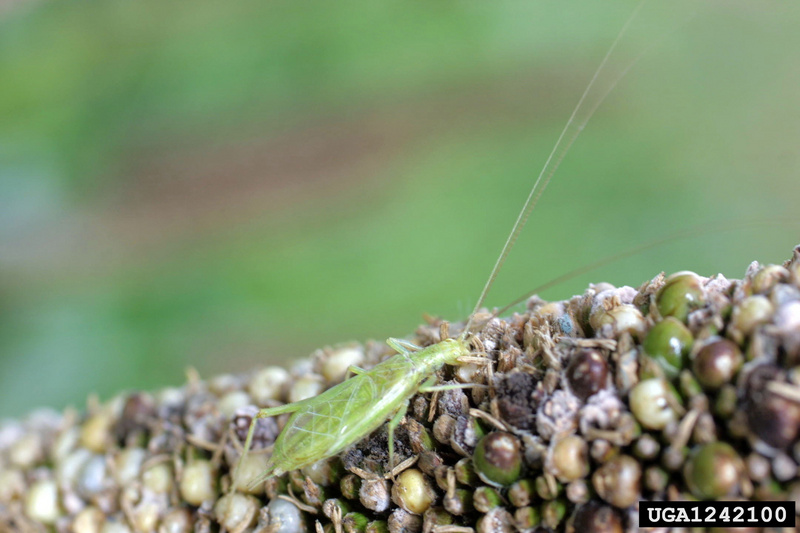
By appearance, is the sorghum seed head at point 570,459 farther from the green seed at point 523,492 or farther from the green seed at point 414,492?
the green seed at point 414,492

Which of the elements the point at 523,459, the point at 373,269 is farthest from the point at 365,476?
the point at 373,269

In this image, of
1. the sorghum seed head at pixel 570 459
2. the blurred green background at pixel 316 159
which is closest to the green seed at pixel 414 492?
→ the sorghum seed head at pixel 570 459

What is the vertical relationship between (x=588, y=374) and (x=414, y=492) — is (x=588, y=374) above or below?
above

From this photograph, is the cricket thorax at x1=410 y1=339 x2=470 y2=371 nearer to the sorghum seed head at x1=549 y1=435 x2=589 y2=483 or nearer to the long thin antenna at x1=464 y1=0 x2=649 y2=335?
the long thin antenna at x1=464 y1=0 x2=649 y2=335

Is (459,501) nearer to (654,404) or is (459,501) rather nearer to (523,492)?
(523,492)

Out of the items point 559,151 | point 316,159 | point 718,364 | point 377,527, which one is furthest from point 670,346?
point 316,159

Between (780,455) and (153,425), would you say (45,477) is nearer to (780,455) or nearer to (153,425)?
(153,425)

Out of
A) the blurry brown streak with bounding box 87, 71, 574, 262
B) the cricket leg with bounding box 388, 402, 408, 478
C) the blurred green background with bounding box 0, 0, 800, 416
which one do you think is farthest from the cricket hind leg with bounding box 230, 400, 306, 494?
the blurry brown streak with bounding box 87, 71, 574, 262
